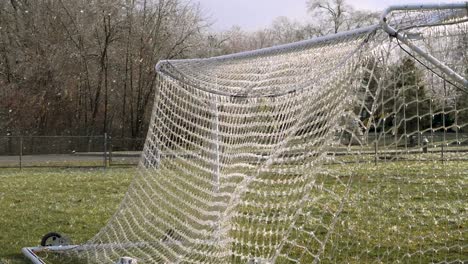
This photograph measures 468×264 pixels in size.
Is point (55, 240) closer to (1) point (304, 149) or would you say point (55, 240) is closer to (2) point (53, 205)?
(1) point (304, 149)

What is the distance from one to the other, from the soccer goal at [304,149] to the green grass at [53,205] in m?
1.42

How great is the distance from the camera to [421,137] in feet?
23.1

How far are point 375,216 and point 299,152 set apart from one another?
183 inches

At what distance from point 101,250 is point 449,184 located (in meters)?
4.91

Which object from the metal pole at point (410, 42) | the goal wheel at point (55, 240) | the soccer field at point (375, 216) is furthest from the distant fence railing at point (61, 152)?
the metal pole at point (410, 42)

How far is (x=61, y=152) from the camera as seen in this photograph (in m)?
28.8

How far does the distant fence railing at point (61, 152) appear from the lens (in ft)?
87.9

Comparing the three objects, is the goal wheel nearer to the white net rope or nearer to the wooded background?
the white net rope

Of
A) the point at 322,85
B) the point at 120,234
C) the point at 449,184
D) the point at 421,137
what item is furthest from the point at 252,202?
the point at 449,184

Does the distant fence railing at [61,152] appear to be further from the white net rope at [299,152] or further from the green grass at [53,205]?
the white net rope at [299,152]

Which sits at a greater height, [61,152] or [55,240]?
[55,240]

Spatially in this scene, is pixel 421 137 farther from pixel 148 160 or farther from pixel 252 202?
pixel 148 160

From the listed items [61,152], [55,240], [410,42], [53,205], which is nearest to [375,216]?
[55,240]

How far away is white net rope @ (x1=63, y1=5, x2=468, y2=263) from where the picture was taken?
573 cm
